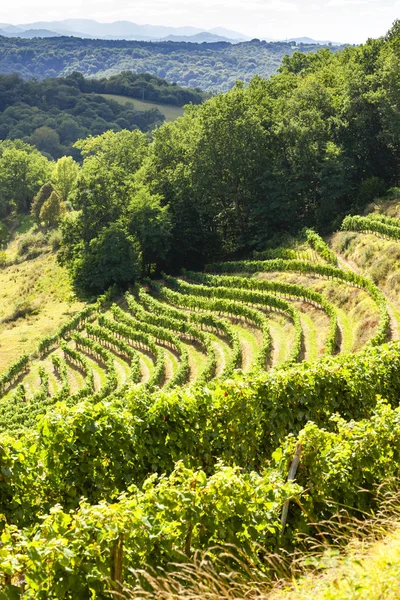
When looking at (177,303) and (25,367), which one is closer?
(25,367)

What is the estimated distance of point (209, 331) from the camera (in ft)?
156

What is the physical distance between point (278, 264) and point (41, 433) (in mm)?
41869

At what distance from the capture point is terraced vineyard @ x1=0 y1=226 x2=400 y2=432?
3822 cm

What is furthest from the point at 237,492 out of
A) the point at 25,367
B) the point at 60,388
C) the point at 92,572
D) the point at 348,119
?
the point at 348,119

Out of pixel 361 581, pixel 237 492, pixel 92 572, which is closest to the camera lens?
pixel 361 581

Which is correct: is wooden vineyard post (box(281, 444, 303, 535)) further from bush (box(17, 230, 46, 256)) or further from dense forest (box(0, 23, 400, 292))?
bush (box(17, 230, 46, 256))

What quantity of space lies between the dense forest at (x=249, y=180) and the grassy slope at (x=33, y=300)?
12.3 feet

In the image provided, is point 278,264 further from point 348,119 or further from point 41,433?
point 41,433

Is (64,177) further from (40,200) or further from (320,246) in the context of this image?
(320,246)

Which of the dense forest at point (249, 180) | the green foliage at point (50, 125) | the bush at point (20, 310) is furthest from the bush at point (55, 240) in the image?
the green foliage at point (50, 125)

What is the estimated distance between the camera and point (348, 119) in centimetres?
6325

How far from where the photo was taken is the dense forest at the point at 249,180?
62.0 metres

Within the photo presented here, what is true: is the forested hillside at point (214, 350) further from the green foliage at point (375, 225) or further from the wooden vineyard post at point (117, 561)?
the green foliage at point (375, 225)

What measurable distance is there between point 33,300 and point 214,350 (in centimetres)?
3280
